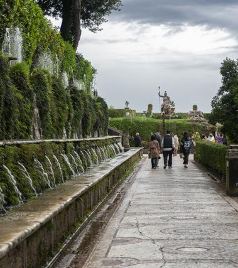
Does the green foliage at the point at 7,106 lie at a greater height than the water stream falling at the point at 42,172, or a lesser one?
greater

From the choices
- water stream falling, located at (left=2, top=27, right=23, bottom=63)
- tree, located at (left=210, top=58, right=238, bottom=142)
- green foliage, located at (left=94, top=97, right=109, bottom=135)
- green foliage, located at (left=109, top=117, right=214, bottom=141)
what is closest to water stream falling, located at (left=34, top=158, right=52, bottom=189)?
water stream falling, located at (left=2, top=27, right=23, bottom=63)

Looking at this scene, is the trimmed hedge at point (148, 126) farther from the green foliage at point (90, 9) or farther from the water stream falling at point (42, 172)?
the water stream falling at point (42, 172)

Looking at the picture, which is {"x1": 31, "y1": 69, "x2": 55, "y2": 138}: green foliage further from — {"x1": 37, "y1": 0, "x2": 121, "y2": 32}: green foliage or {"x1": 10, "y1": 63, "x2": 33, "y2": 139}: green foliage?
{"x1": 37, "y1": 0, "x2": 121, "y2": 32}: green foliage

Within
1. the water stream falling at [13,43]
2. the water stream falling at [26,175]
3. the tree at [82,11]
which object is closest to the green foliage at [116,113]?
the tree at [82,11]

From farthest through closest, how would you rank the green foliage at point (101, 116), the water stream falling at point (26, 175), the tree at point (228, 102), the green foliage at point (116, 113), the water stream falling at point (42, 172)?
1. the green foliage at point (116, 113)
2. the green foliage at point (101, 116)
3. the tree at point (228, 102)
4. the water stream falling at point (42, 172)
5. the water stream falling at point (26, 175)

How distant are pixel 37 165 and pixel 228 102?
1768cm

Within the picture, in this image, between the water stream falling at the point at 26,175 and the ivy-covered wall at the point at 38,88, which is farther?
the ivy-covered wall at the point at 38,88

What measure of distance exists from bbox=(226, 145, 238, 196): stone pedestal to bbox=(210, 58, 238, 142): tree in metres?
7.68

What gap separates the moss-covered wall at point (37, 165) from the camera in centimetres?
872

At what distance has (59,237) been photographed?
8523 millimetres

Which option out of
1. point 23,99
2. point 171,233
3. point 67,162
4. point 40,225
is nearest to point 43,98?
point 23,99

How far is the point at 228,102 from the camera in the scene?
90.2ft

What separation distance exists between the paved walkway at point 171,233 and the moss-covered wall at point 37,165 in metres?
1.31

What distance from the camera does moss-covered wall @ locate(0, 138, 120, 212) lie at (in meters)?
8.72
